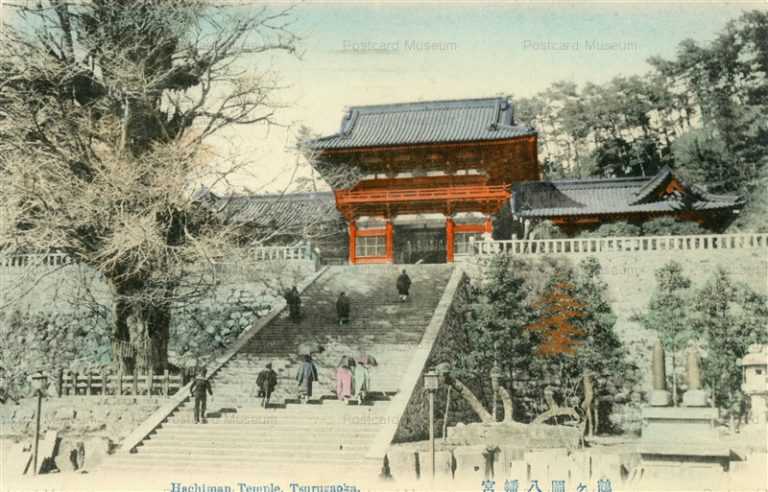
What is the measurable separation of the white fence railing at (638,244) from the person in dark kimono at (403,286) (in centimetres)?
229

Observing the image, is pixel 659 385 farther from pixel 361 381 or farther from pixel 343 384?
pixel 343 384

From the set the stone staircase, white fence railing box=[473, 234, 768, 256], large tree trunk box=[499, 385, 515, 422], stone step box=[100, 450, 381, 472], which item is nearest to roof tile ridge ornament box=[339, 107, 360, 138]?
the stone staircase

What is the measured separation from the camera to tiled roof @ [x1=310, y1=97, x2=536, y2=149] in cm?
2412

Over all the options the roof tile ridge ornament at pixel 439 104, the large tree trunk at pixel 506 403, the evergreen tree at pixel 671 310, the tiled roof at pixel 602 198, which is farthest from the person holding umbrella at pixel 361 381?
the roof tile ridge ornament at pixel 439 104

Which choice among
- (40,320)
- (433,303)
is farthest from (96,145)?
(433,303)

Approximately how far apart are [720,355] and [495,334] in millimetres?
4537

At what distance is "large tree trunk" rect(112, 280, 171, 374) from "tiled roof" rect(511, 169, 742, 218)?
A: 10.9 m

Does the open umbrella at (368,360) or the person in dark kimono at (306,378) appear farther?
the open umbrella at (368,360)

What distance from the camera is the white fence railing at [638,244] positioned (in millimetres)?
19797

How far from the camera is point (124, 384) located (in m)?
16.9

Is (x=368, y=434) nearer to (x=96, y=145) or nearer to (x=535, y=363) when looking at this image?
(x=535, y=363)

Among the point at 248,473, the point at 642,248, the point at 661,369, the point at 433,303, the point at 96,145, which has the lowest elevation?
the point at 248,473

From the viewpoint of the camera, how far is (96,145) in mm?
17844

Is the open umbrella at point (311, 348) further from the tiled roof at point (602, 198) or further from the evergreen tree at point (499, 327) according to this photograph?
the tiled roof at point (602, 198)
